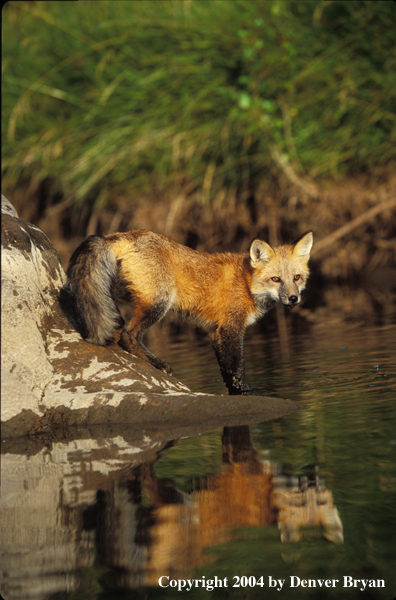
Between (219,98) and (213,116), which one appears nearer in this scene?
(219,98)

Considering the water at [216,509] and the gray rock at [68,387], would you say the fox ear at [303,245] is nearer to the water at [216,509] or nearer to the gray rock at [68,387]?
the water at [216,509]

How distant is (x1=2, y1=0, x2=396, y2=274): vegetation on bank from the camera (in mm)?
10562

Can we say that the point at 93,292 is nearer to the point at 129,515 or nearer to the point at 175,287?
the point at 175,287

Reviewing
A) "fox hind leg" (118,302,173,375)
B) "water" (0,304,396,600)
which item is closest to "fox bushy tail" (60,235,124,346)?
"fox hind leg" (118,302,173,375)

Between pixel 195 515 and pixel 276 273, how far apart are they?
3.40 metres

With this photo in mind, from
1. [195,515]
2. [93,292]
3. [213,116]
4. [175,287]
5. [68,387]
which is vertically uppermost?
[213,116]

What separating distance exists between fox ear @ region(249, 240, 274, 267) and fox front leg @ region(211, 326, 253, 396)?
0.66 m

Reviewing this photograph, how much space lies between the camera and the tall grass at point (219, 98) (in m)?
10.5

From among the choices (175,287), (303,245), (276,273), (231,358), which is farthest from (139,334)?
(303,245)

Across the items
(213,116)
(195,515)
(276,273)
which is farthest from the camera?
(213,116)

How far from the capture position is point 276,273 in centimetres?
620

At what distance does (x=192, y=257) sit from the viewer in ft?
19.8

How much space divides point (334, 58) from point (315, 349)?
5510 millimetres

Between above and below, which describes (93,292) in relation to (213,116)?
below
